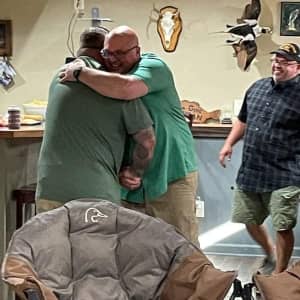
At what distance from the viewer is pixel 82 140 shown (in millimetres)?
2830

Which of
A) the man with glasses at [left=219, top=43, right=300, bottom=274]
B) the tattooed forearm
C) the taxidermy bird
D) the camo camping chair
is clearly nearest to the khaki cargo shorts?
the man with glasses at [left=219, top=43, right=300, bottom=274]

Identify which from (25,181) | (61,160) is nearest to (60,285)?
(61,160)

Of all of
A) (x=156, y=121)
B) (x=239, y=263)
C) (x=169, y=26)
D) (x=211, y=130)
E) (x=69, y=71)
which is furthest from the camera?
(x=169, y=26)

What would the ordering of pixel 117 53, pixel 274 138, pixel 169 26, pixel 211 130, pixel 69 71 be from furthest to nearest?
pixel 169 26, pixel 211 130, pixel 274 138, pixel 117 53, pixel 69 71

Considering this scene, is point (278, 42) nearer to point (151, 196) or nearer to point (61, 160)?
point (151, 196)

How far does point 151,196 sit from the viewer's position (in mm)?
3117

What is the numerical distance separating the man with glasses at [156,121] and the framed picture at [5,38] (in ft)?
8.96

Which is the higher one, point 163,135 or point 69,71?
point 69,71

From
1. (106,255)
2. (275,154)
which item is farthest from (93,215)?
(275,154)

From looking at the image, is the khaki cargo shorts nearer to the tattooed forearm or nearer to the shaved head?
the tattooed forearm

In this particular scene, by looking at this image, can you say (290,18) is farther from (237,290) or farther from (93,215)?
(237,290)

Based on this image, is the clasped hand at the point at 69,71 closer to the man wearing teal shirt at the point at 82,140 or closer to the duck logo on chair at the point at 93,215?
the man wearing teal shirt at the point at 82,140

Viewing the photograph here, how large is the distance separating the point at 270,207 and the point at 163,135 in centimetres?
144

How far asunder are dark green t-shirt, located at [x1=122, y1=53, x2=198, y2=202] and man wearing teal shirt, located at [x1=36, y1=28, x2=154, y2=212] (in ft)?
0.42
